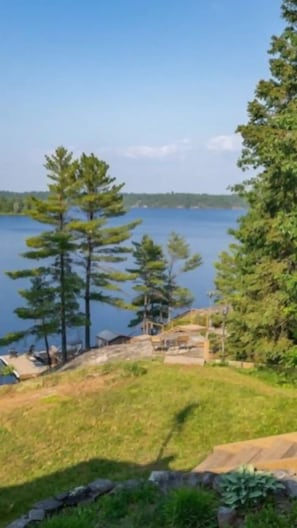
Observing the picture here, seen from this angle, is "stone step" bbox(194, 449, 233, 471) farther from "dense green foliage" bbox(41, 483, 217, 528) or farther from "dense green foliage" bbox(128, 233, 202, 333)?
"dense green foliage" bbox(128, 233, 202, 333)

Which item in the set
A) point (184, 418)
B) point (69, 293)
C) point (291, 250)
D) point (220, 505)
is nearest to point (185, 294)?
point (69, 293)

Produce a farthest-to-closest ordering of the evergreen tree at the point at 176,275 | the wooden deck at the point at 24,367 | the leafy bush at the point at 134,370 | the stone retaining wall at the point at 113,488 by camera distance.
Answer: the evergreen tree at the point at 176,275, the wooden deck at the point at 24,367, the leafy bush at the point at 134,370, the stone retaining wall at the point at 113,488

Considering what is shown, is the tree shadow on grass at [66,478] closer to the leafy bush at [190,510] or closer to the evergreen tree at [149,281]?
the leafy bush at [190,510]

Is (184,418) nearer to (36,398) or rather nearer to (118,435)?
(118,435)

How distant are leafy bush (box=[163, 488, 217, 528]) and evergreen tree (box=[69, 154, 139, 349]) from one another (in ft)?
58.0

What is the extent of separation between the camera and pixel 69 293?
20.2 meters

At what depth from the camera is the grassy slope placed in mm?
6824

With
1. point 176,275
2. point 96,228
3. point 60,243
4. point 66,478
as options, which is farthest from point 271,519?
point 176,275

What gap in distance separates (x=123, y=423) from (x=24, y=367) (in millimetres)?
18167

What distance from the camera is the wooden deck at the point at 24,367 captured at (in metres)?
24.2

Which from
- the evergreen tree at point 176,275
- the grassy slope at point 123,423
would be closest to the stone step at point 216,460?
the grassy slope at point 123,423

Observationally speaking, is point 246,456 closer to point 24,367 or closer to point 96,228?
point 96,228

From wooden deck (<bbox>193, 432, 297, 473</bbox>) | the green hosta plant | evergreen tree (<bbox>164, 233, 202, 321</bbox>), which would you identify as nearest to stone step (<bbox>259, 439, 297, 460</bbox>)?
wooden deck (<bbox>193, 432, 297, 473</bbox>)

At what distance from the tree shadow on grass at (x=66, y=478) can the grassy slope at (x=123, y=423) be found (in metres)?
0.01
